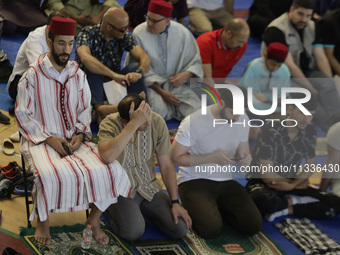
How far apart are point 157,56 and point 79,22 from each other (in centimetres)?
175

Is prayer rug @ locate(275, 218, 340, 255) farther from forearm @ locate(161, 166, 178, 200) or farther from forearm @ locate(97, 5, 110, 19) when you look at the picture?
forearm @ locate(97, 5, 110, 19)

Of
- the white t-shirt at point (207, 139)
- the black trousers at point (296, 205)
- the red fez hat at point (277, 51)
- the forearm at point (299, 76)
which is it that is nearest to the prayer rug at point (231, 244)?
the black trousers at point (296, 205)

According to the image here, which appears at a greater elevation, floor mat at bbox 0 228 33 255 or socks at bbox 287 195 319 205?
floor mat at bbox 0 228 33 255

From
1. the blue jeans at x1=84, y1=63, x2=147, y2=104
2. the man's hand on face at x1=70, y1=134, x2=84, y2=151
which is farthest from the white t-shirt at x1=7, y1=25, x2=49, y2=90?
the man's hand on face at x1=70, y1=134, x2=84, y2=151

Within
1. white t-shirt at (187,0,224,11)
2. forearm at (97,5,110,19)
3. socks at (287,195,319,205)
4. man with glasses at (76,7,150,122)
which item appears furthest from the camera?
white t-shirt at (187,0,224,11)

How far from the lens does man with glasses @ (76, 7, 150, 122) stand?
206 inches

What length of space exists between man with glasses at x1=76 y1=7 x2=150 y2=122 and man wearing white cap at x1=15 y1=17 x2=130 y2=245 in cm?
110

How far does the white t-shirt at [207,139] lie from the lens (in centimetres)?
440

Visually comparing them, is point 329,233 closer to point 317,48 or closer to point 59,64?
point 59,64

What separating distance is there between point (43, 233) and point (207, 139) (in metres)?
1.32

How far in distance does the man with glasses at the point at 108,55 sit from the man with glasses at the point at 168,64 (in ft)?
0.89

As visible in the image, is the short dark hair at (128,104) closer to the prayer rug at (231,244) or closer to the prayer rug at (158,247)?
the prayer rug at (158,247)

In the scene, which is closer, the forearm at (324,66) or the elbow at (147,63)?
the elbow at (147,63)

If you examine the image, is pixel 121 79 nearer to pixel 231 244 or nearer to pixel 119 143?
pixel 119 143
